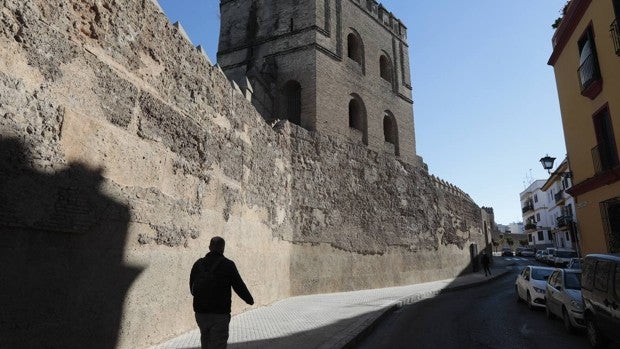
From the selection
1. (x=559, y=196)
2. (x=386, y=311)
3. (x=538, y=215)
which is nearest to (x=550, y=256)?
(x=559, y=196)

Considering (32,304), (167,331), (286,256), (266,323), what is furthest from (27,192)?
(286,256)

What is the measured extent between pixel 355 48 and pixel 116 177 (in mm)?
15347

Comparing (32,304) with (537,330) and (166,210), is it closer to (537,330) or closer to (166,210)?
(166,210)

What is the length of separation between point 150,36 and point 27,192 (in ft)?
9.71

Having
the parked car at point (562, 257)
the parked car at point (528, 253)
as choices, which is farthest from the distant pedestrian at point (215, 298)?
the parked car at point (528, 253)

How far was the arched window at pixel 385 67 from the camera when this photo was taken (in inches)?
791

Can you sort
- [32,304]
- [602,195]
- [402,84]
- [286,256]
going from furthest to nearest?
[402,84]
[602,195]
[286,256]
[32,304]

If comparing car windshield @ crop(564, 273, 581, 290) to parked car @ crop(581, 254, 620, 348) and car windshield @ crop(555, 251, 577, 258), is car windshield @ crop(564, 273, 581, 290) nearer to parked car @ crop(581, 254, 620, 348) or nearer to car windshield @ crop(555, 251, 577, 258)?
parked car @ crop(581, 254, 620, 348)

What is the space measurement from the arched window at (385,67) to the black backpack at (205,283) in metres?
17.7

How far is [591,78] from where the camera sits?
11523mm

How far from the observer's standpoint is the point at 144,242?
5145 mm

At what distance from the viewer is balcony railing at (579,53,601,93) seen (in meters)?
11.4

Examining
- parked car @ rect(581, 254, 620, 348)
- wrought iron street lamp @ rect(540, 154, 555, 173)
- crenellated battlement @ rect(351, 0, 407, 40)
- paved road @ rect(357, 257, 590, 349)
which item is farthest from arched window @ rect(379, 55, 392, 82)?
parked car @ rect(581, 254, 620, 348)

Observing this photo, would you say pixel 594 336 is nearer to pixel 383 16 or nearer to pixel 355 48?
pixel 355 48
